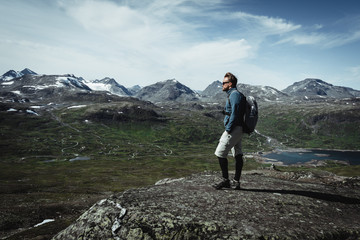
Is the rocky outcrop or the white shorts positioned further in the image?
the white shorts

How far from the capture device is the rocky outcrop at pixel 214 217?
843cm

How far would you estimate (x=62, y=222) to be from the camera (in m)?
39.9

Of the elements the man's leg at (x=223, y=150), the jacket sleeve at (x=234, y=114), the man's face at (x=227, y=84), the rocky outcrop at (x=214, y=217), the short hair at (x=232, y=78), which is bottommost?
the rocky outcrop at (x=214, y=217)

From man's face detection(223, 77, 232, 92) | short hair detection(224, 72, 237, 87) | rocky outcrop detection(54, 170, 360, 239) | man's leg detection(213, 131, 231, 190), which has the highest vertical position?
short hair detection(224, 72, 237, 87)

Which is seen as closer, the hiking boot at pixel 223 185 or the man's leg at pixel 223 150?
the man's leg at pixel 223 150

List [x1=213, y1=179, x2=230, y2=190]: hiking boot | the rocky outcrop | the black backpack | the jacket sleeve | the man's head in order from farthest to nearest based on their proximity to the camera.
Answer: [x1=213, y1=179, x2=230, y2=190]: hiking boot, the man's head, the black backpack, the jacket sleeve, the rocky outcrop

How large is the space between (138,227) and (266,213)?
5781 mm

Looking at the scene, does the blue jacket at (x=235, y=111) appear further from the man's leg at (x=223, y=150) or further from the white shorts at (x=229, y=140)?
the man's leg at (x=223, y=150)

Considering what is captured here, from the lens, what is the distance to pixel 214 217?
9180mm

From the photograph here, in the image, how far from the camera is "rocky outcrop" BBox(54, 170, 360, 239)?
8430 mm

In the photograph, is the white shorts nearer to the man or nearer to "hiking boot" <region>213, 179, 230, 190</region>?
the man

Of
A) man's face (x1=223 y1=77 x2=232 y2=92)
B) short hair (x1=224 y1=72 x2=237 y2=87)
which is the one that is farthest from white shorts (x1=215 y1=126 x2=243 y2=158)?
short hair (x1=224 y1=72 x2=237 y2=87)

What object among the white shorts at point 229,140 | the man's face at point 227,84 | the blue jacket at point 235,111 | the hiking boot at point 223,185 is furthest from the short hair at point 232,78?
the hiking boot at point 223,185

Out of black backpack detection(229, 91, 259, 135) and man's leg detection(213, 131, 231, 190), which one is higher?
black backpack detection(229, 91, 259, 135)
